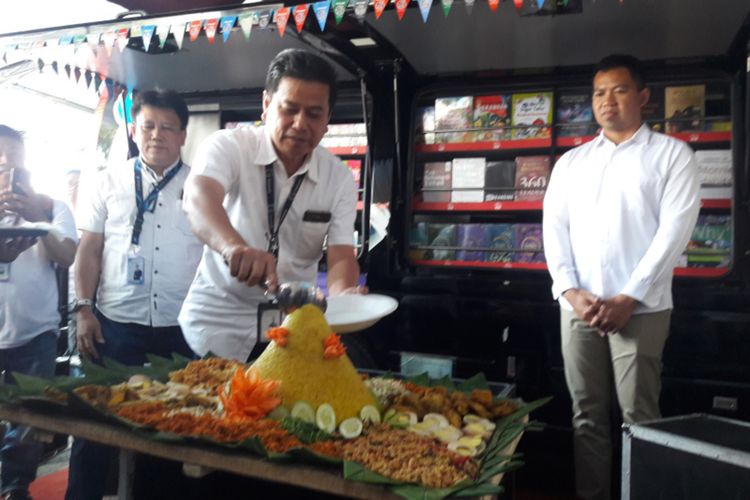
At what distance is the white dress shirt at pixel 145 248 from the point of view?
2.92 metres

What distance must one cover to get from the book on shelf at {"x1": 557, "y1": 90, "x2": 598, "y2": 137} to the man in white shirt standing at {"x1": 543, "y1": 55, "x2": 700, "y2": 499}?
449 millimetres

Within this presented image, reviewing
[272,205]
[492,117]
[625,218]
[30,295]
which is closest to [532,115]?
[492,117]

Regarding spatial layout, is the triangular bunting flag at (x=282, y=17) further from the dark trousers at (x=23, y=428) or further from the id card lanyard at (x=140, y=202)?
the dark trousers at (x=23, y=428)

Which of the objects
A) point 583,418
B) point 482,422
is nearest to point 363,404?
point 482,422

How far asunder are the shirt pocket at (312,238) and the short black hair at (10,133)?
1786 mm

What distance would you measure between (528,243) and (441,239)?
50 centimetres

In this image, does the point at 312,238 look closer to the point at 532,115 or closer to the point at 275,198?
the point at 275,198

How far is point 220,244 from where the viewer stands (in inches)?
74.3

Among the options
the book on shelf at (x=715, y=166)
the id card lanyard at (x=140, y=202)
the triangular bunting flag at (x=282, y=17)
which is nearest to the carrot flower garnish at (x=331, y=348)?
the id card lanyard at (x=140, y=202)

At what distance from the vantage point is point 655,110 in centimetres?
326

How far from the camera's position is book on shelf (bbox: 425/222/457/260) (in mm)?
3584

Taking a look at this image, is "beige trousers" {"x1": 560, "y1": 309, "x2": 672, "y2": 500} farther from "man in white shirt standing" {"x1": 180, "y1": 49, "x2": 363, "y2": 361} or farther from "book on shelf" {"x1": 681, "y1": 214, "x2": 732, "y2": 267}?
"man in white shirt standing" {"x1": 180, "y1": 49, "x2": 363, "y2": 361}

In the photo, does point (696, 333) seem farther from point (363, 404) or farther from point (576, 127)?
point (363, 404)

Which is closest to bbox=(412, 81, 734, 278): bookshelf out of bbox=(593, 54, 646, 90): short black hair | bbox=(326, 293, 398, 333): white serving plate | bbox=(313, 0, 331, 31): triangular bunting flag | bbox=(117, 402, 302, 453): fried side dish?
bbox=(593, 54, 646, 90): short black hair
